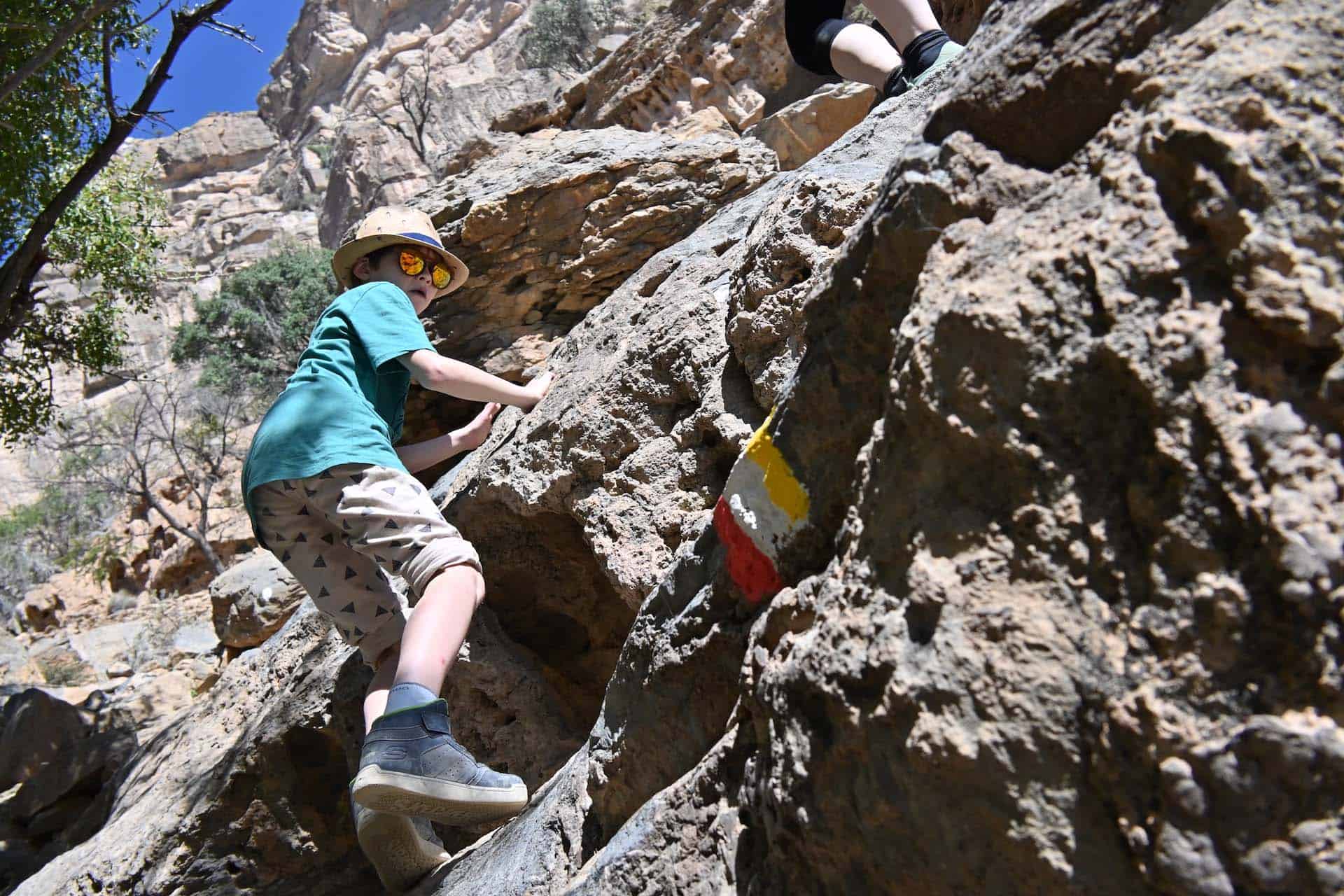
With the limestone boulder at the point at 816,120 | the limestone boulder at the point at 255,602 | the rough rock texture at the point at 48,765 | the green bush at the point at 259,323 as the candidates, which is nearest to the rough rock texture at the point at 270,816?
the limestone boulder at the point at 255,602

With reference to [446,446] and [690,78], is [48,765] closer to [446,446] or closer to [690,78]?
[446,446]

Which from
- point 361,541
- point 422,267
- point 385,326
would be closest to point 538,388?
point 422,267

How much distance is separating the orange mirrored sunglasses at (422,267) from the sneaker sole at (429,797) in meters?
1.61

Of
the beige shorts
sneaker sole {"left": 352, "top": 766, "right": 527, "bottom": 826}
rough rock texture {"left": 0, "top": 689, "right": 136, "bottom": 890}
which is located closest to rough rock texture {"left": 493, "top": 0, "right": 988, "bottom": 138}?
rough rock texture {"left": 0, "top": 689, "right": 136, "bottom": 890}

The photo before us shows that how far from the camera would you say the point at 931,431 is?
1104mm

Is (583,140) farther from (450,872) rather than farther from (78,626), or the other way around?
(78,626)

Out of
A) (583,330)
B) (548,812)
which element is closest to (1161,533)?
(548,812)

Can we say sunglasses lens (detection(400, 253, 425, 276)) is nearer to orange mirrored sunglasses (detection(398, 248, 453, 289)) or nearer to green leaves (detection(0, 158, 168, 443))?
orange mirrored sunglasses (detection(398, 248, 453, 289))

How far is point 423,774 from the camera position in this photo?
1.87 metres

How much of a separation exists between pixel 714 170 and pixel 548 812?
3.19 metres

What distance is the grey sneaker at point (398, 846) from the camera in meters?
2.13

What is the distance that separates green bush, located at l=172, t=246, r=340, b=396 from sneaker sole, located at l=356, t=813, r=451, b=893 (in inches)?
757

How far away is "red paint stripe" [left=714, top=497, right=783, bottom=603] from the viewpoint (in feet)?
4.88

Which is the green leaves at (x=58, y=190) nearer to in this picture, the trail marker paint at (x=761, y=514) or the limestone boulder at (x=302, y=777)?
the limestone boulder at (x=302, y=777)
